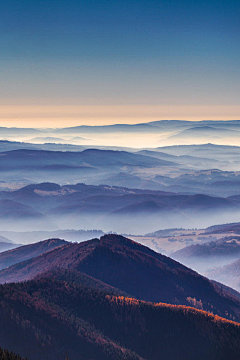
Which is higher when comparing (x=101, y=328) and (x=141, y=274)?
(x=101, y=328)

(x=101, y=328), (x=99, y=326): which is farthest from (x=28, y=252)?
(x=101, y=328)

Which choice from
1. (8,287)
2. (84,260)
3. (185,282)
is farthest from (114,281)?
(8,287)

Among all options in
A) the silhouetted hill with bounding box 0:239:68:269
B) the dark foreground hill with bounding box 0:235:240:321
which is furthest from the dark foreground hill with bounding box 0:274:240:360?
the silhouetted hill with bounding box 0:239:68:269

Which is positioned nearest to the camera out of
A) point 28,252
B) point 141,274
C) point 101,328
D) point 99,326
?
point 101,328

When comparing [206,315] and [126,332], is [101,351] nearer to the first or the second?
[126,332]

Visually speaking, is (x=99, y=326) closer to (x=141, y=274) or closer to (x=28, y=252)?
(x=141, y=274)

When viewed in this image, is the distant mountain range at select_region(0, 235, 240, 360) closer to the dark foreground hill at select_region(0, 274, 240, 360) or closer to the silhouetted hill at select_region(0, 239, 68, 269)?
the dark foreground hill at select_region(0, 274, 240, 360)
